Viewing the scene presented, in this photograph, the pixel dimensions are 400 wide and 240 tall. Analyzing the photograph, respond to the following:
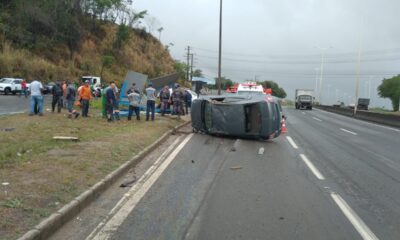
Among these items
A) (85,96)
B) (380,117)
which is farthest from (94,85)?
(85,96)

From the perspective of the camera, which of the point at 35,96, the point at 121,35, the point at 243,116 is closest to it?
the point at 243,116

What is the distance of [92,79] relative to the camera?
52.6 m

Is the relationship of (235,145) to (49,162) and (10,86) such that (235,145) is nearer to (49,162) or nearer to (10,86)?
(49,162)

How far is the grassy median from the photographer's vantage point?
256 inches

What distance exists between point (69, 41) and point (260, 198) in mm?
60241

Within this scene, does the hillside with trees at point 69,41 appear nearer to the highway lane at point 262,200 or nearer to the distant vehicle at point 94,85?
the distant vehicle at point 94,85

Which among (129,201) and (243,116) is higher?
(243,116)

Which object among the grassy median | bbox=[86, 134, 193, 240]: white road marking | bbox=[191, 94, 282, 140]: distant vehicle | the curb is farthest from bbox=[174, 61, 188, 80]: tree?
the curb

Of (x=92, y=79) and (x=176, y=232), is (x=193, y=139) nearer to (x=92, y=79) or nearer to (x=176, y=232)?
(x=176, y=232)

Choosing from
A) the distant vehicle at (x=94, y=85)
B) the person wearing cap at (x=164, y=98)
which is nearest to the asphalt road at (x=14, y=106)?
the person wearing cap at (x=164, y=98)

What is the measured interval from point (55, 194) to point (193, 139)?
10.2m

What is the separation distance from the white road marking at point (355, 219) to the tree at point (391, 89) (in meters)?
129

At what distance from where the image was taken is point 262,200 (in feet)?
26.7

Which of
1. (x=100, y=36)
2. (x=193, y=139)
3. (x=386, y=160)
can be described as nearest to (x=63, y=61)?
(x=100, y=36)
